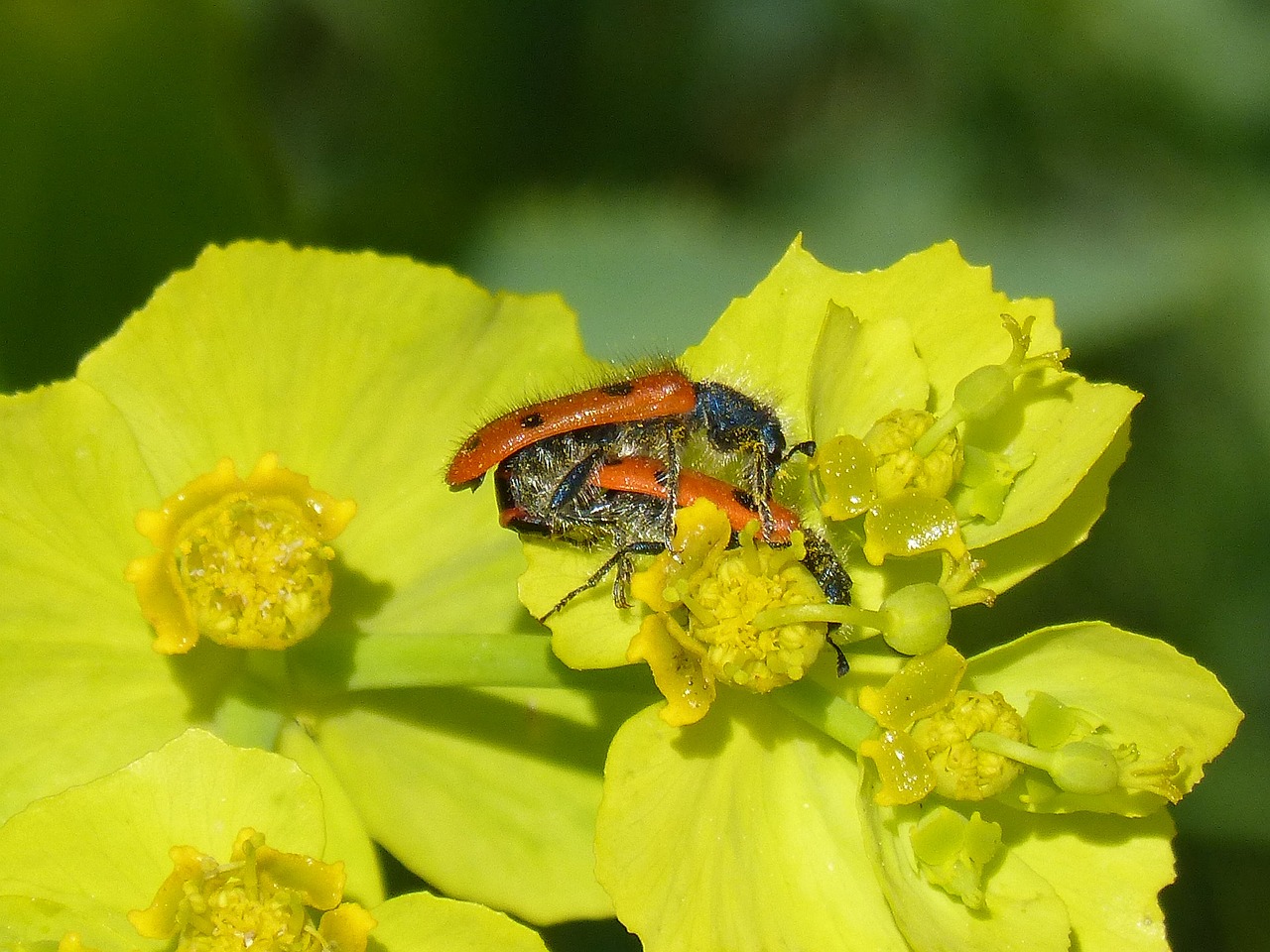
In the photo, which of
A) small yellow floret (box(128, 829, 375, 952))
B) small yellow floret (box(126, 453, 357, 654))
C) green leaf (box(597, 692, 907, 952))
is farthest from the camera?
small yellow floret (box(126, 453, 357, 654))

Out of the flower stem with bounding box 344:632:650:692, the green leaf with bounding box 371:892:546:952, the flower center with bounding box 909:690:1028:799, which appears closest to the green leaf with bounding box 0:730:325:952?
the green leaf with bounding box 371:892:546:952

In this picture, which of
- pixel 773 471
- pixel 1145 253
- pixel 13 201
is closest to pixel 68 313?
pixel 13 201

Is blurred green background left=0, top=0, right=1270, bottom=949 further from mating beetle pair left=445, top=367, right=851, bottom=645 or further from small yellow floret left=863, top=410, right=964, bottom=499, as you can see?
small yellow floret left=863, top=410, right=964, bottom=499

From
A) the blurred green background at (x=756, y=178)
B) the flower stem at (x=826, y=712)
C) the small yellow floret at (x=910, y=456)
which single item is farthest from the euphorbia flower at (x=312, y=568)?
the blurred green background at (x=756, y=178)

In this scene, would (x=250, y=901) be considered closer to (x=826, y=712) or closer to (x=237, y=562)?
(x=237, y=562)

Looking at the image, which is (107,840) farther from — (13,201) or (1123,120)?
(1123,120)

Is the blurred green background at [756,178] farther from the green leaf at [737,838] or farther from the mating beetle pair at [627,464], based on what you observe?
the green leaf at [737,838]
